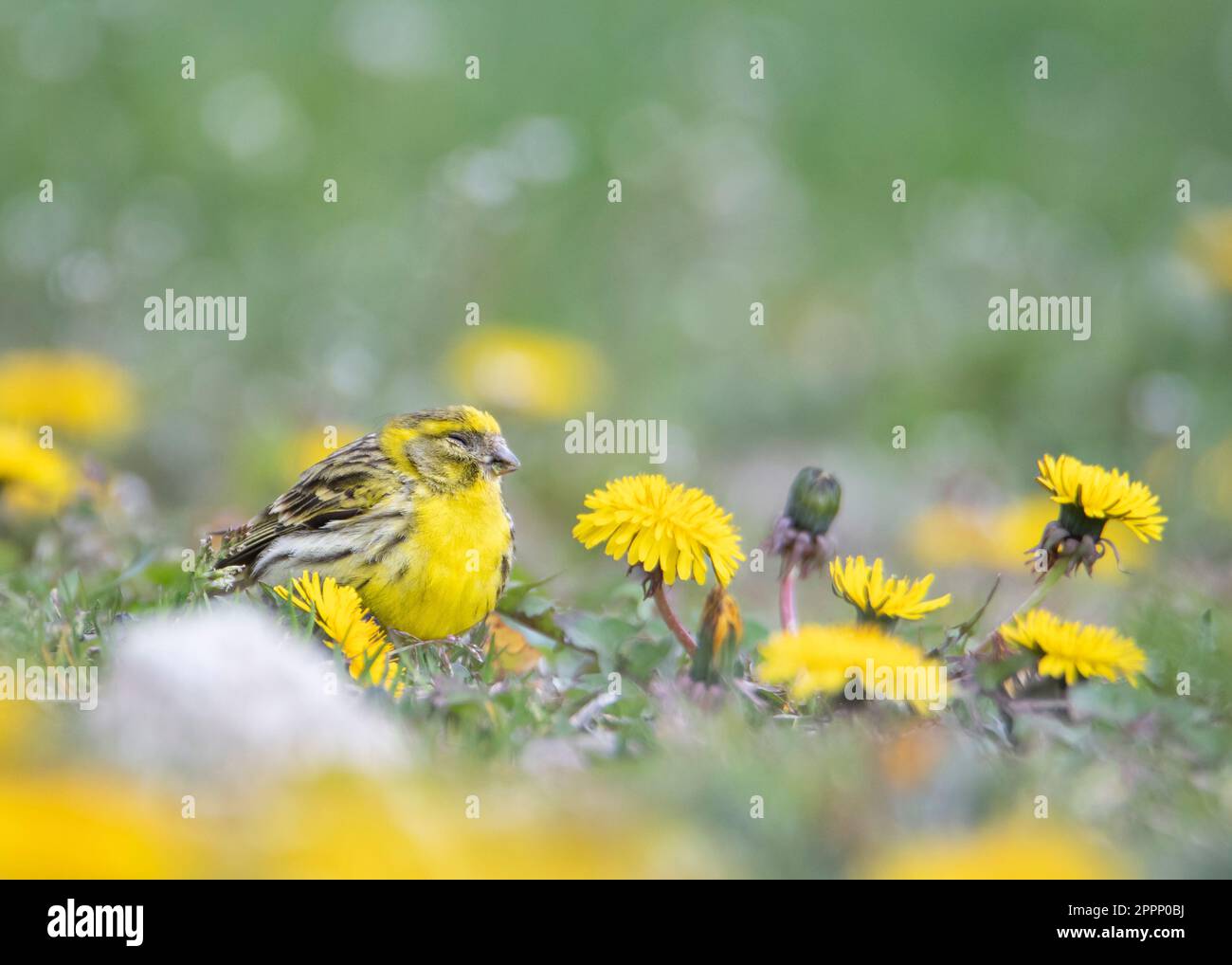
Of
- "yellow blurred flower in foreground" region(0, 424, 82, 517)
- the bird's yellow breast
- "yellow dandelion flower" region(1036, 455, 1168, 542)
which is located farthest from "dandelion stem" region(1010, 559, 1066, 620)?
"yellow blurred flower in foreground" region(0, 424, 82, 517)

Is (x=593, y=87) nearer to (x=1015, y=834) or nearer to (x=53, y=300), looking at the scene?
(x=53, y=300)

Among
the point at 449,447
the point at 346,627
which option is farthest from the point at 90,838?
the point at 449,447

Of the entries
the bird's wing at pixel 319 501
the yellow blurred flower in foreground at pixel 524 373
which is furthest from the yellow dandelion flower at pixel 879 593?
the yellow blurred flower in foreground at pixel 524 373

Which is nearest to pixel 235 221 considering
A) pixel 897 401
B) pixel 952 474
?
pixel 897 401

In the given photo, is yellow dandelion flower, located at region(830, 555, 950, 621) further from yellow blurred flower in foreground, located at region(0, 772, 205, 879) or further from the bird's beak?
yellow blurred flower in foreground, located at region(0, 772, 205, 879)

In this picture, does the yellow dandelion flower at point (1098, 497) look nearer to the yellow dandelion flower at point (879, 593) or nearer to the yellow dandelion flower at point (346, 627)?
the yellow dandelion flower at point (879, 593)

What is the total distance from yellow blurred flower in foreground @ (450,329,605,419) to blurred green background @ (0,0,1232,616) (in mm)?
30

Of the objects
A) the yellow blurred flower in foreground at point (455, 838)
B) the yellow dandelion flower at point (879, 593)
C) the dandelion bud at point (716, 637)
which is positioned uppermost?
the yellow dandelion flower at point (879, 593)

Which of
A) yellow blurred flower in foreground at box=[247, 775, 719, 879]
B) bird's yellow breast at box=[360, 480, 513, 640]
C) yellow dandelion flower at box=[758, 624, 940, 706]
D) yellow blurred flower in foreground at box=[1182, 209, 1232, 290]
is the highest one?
yellow blurred flower in foreground at box=[1182, 209, 1232, 290]

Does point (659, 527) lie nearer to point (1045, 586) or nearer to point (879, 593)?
point (879, 593)

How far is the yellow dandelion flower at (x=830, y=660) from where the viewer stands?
3891 mm

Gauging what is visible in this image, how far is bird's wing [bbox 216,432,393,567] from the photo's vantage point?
200 inches

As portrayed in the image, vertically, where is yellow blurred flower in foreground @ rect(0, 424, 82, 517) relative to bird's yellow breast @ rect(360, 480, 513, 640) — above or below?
above
